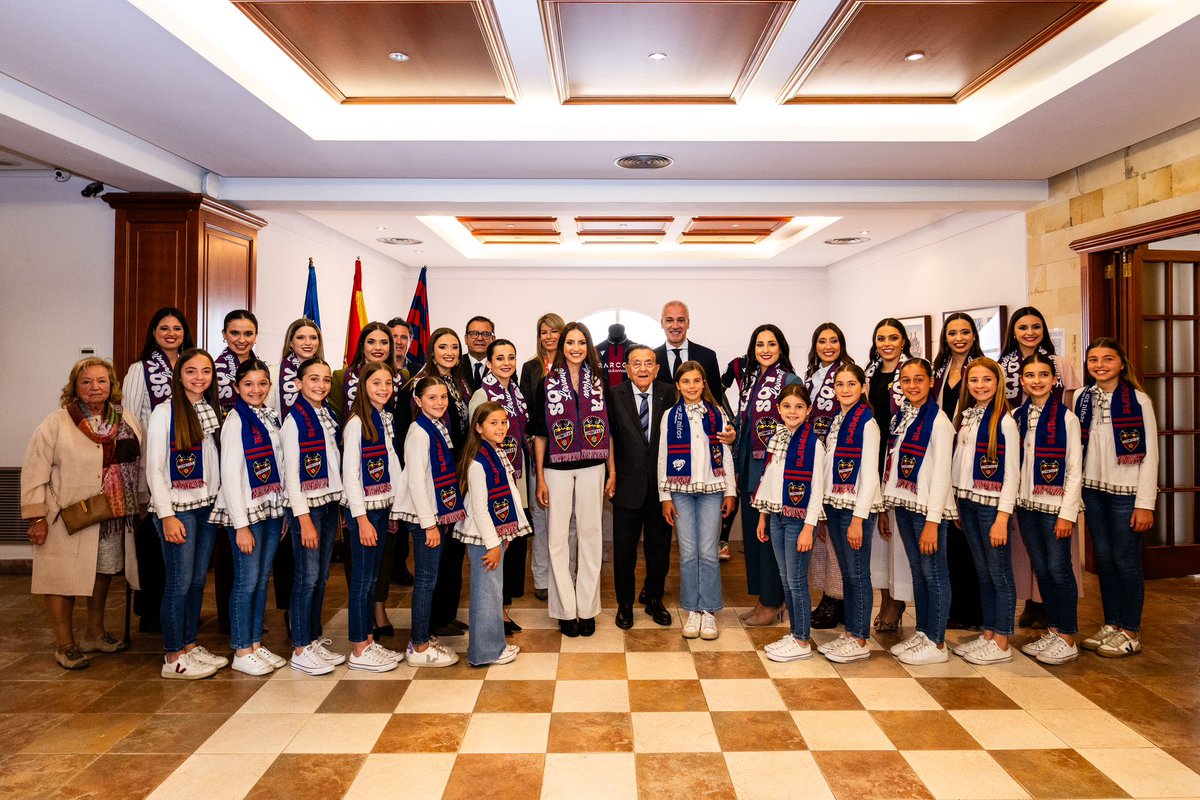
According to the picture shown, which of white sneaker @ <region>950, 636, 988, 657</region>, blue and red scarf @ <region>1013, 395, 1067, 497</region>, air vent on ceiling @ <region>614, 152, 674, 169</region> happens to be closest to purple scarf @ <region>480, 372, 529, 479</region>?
air vent on ceiling @ <region>614, 152, 674, 169</region>

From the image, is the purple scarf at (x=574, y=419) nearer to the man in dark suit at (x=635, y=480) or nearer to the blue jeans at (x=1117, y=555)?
the man in dark suit at (x=635, y=480)

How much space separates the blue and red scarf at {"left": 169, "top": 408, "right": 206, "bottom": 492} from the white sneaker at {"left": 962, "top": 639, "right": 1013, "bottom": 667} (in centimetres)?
356

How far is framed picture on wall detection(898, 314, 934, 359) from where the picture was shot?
792 centimetres

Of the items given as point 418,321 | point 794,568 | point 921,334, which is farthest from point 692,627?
point 921,334

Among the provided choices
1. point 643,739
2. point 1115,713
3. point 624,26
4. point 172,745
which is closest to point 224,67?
point 624,26

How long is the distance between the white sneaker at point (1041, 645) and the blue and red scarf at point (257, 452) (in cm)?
358

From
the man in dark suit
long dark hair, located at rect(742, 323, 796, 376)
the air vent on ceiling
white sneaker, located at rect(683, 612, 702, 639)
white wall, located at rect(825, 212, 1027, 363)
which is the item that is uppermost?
the air vent on ceiling

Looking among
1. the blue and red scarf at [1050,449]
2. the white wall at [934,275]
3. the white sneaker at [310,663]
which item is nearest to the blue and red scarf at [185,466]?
the white sneaker at [310,663]

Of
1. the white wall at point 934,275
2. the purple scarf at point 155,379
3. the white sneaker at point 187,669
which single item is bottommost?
the white sneaker at point 187,669

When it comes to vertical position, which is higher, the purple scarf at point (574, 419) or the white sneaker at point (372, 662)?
the purple scarf at point (574, 419)

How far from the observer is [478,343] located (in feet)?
14.0

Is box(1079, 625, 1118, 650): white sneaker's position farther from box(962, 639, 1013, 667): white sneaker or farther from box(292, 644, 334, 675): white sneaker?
box(292, 644, 334, 675): white sneaker

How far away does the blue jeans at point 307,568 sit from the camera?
3373mm

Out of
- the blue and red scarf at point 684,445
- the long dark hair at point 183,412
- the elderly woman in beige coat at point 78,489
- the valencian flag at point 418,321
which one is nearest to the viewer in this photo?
the long dark hair at point 183,412
